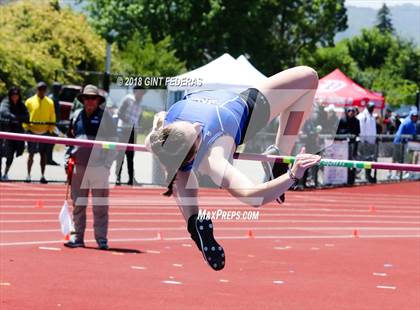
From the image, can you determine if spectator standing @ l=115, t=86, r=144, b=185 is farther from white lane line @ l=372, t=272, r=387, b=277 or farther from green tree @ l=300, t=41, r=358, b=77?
green tree @ l=300, t=41, r=358, b=77

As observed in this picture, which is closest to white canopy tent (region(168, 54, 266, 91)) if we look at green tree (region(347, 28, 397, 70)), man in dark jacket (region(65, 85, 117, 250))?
man in dark jacket (region(65, 85, 117, 250))

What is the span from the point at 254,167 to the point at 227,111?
4.92m

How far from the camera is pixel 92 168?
37.1 ft

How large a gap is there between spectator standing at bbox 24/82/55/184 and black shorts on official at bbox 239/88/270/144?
1103 cm

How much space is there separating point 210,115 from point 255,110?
1.95 ft

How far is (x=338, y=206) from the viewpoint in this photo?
17969 millimetres

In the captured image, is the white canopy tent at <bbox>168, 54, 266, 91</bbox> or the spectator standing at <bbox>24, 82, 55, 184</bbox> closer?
the spectator standing at <bbox>24, 82, 55, 184</bbox>

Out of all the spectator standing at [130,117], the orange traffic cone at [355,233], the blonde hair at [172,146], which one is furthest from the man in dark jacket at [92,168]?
the blonde hair at [172,146]

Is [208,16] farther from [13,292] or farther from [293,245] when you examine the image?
[13,292]

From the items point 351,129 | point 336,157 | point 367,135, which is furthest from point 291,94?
point 367,135

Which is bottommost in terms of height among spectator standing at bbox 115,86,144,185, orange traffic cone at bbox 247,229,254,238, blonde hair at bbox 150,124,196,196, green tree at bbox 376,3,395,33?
green tree at bbox 376,3,395,33

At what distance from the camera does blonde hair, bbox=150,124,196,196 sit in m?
5.68

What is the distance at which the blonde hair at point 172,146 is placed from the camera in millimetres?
5684

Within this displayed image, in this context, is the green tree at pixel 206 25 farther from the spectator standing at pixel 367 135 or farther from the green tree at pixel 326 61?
the spectator standing at pixel 367 135
